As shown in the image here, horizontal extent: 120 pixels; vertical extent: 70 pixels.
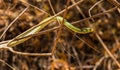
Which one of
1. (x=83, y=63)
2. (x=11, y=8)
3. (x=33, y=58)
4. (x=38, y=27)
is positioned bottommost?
(x=83, y=63)

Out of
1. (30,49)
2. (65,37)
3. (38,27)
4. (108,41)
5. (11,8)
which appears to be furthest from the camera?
(108,41)

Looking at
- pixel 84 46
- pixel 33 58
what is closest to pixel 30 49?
pixel 33 58

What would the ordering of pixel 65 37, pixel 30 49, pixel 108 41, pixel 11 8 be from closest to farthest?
pixel 11 8
pixel 30 49
pixel 65 37
pixel 108 41

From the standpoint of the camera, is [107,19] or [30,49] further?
[107,19]

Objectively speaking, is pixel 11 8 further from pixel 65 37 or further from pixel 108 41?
pixel 108 41

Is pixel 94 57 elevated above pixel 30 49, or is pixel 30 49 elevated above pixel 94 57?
pixel 30 49

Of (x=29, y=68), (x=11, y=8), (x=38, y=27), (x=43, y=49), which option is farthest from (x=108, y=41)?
(x=38, y=27)

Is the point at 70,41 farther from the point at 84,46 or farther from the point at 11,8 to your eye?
the point at 11,8
